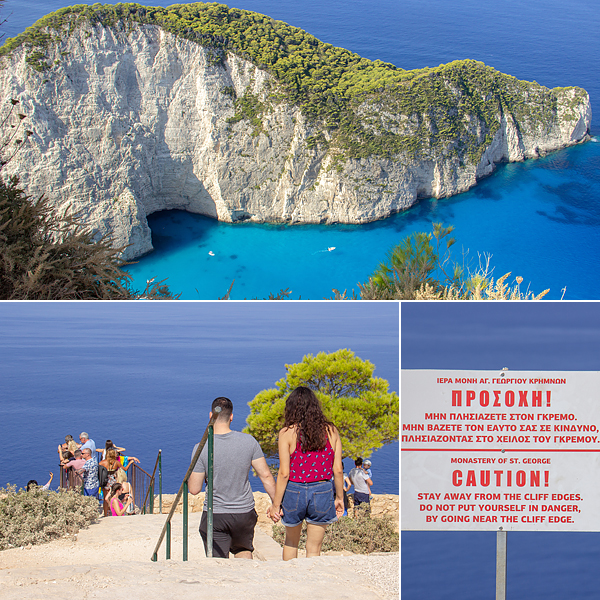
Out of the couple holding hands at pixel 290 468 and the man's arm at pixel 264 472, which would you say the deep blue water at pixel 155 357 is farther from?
the man's arm at pixel 264 472

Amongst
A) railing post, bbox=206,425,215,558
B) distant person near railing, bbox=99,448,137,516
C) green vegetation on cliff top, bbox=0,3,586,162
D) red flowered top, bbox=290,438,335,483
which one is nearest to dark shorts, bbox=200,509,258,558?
railing post, bbox=206,425,215,558

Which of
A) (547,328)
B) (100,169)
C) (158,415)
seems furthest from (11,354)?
(100,169)

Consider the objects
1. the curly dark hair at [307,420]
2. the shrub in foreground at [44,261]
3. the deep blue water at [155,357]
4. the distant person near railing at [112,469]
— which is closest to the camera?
the curly dark hair at [307,420]

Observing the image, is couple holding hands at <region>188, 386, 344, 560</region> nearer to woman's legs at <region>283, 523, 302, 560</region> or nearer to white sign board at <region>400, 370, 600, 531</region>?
woman's legs at <region>283, 523, 302, 560</region>

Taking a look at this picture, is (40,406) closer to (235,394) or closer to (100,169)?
(235,394)

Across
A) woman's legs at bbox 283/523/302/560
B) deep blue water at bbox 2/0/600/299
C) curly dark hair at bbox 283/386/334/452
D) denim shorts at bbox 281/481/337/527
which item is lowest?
woman's legs at bbox 283/523/302/560

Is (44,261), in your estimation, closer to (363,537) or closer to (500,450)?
(363,537)

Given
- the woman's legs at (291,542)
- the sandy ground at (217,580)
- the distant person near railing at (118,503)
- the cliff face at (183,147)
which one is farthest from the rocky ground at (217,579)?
the cliff face at (183,147)
